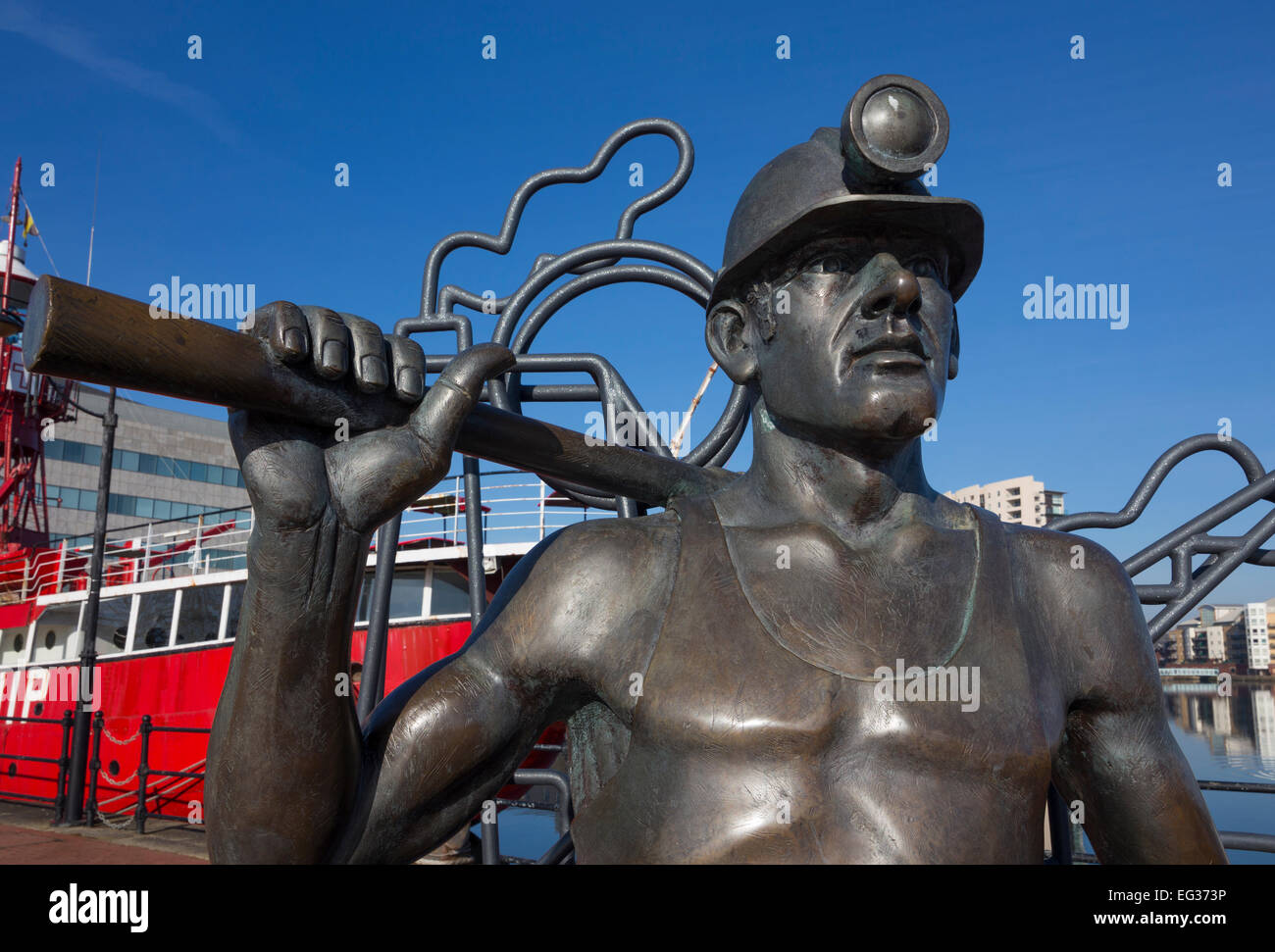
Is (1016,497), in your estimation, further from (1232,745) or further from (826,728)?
(1232,745)

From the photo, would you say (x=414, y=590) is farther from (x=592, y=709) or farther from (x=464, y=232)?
(x=592, y=709)

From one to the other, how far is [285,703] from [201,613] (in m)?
13.8

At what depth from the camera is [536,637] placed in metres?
1.91

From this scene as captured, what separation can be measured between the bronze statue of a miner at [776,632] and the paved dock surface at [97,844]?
23.2 ft

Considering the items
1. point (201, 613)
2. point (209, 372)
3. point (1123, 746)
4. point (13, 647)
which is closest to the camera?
point (209, 372)

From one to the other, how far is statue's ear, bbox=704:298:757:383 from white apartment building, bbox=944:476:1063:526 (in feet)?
10.8

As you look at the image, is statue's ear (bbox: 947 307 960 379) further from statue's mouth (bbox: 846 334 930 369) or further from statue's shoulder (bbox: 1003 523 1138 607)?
statue's shoulder (bbox: 1003 523 1138 607)

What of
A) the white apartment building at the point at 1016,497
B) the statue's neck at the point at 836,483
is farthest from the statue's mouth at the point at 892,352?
the white apartment building at the point at 1016,497

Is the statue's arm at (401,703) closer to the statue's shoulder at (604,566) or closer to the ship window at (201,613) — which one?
the statue's shoulder at (604,566)

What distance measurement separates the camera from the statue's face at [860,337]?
1.83m

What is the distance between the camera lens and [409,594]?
504 inches

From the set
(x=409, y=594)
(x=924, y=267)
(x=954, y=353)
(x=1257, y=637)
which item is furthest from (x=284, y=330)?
(x=1257, y=637)

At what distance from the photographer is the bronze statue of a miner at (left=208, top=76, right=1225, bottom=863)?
5.29 feet
